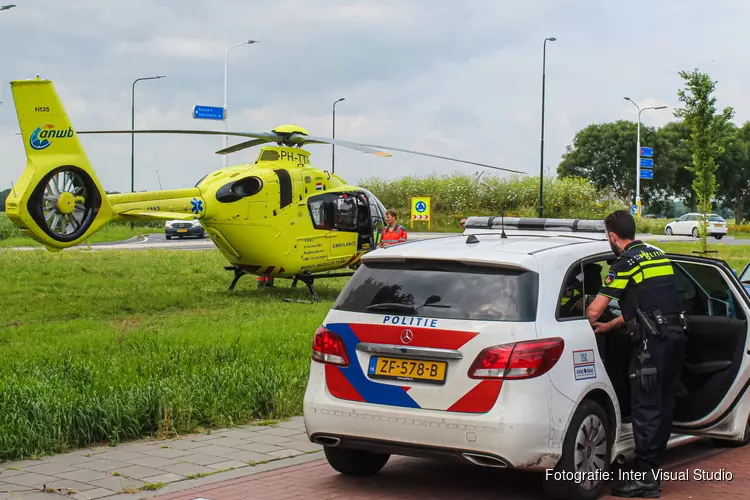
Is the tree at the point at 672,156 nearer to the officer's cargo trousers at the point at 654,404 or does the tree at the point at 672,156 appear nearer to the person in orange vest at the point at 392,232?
the person in orange vest at the point at 392,232

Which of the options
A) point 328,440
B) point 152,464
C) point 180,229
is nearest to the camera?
point 328,440

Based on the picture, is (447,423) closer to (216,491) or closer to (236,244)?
(216,491)

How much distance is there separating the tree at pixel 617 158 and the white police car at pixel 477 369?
83321 millimetres

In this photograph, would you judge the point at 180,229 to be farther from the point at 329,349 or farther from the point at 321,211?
the point at 329,349

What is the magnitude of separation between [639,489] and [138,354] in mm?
6353

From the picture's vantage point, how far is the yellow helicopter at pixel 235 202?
16453 mm

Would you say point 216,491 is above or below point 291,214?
below

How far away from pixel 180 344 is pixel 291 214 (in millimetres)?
8643

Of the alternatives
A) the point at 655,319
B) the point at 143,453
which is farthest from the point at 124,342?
the point at 655,319

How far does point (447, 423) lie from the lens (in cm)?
558

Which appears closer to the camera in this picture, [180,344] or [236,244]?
[180,344]

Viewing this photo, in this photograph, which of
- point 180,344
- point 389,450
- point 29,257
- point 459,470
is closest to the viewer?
point 389,450

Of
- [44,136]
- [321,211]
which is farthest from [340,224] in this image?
[44,136]

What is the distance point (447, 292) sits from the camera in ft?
19.4
